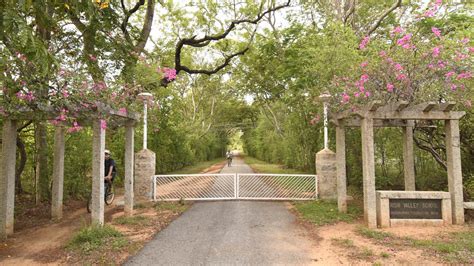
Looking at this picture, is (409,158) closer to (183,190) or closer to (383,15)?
(183,190)

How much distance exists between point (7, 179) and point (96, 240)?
2581mm

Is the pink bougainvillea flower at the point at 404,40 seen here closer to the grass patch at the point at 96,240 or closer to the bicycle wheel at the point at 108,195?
the grass patch at the point at 96,240

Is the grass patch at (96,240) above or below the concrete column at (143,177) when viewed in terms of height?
below

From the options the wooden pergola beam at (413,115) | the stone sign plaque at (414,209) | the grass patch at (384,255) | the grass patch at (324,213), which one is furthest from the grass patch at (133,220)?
the wooden pergola beam at (413,115)

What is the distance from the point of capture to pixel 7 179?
19.6 ft

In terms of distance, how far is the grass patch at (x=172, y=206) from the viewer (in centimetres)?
841

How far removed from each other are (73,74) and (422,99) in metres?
7.41

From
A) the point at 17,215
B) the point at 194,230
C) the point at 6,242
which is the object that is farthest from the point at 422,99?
the point at 17,215

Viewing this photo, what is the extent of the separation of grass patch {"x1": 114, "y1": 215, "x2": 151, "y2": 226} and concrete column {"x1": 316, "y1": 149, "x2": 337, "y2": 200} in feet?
18.3

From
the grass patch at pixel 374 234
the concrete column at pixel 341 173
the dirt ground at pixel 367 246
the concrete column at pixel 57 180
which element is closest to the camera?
the dirt ground at pixel 367 246

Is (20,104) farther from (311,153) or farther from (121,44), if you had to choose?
(311,153)

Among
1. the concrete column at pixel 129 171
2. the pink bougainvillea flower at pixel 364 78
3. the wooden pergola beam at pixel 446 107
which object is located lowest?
the concrete column at pixel 129 171

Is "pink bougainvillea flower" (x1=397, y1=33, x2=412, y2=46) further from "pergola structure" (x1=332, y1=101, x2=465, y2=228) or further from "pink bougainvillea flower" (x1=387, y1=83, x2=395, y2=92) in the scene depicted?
"pergola structure" (x1=332, y1=101, x2=465, y2=228)

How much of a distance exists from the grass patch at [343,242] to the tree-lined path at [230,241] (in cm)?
43
